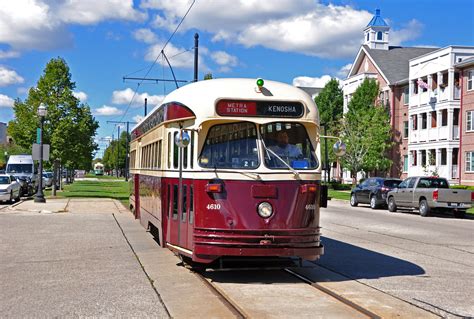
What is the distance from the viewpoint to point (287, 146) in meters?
9.44

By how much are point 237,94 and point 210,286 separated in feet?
9.45

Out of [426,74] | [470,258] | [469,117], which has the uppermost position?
[426,74]

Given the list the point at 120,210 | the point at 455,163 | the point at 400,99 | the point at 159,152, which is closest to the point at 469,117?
the point at 455,163

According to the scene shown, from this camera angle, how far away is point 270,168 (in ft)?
29.8

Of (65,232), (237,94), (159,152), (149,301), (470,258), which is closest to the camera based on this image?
(149,301)

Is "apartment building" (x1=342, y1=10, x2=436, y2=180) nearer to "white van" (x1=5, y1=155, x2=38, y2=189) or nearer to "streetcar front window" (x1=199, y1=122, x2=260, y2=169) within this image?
"white van" (x1=5, y1=155, x2=38, y2=189)

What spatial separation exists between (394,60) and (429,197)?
38.2 metres

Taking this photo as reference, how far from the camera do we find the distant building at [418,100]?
47.5m

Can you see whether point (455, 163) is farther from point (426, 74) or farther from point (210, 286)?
point (210, 286)

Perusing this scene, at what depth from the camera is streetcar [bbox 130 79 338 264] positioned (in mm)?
8891

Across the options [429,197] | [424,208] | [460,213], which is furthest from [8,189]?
[460,213]

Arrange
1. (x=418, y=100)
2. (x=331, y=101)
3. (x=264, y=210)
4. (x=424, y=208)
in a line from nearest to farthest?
(x=264, y=210) → (x=424, y=208) → (x=418, y=100) → (x=331, y=101)

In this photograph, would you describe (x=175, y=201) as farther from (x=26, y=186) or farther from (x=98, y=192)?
(x=98, y=192)

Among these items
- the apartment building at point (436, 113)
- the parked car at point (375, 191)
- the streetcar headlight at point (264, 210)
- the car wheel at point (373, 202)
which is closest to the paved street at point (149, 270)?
the streetcar headlight at point (264, 210)
